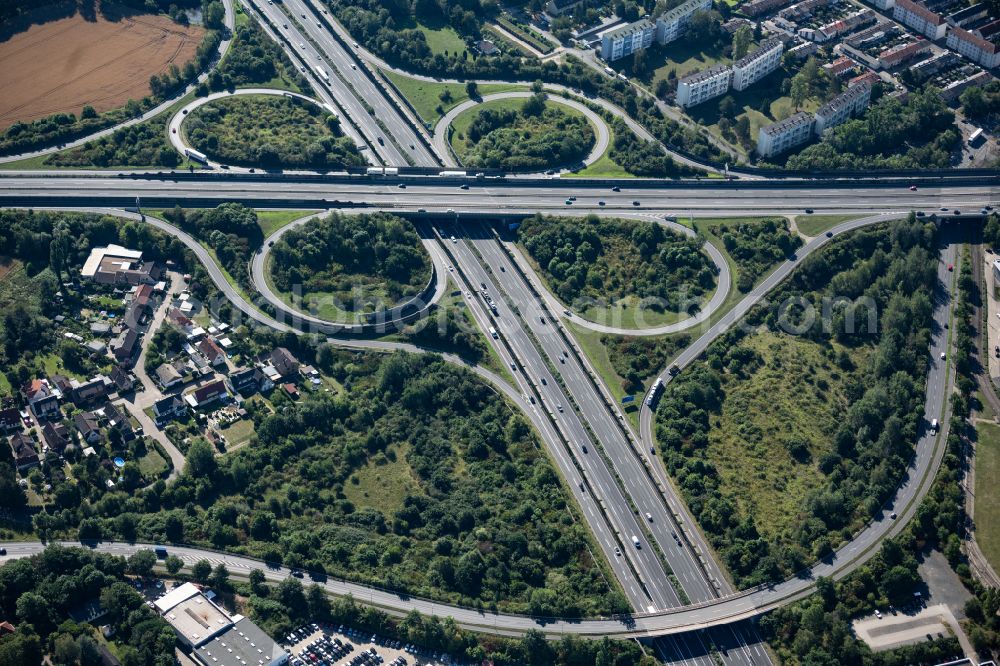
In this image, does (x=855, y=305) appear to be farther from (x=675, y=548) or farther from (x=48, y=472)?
(x=48, y=472)

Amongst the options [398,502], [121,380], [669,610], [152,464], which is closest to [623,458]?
[669,610]

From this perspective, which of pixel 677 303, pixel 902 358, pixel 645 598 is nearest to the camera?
pixel 645 598

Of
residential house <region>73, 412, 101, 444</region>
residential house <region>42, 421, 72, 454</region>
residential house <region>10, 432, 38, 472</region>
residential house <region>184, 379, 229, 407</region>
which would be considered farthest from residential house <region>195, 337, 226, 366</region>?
residential house <region>10, 432, 38, 472</region>

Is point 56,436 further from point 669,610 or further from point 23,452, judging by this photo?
point 669,610

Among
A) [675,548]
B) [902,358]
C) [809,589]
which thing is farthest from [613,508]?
[902,358]

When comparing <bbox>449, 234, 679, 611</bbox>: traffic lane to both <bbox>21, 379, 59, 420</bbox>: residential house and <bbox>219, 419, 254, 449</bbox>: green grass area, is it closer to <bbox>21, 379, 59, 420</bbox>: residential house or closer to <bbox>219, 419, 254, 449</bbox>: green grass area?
<bbox>219, 419, 254, 449</bbox>: green grass area
